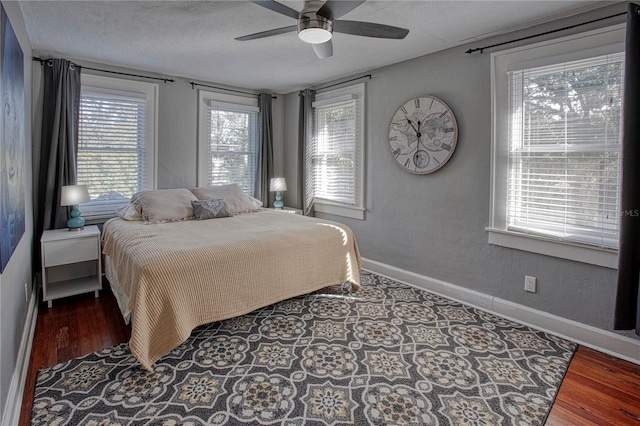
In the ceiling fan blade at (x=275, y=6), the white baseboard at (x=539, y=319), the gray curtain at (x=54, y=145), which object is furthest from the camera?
the gray curtain at (x=54, y=145)

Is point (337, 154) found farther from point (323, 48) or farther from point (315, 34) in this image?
point (315, 34)

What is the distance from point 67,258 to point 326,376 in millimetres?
2642

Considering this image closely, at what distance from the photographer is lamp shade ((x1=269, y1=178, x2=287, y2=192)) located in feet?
16.4

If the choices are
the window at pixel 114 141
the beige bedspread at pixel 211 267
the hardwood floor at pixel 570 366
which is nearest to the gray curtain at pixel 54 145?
the window at pixel 114 141

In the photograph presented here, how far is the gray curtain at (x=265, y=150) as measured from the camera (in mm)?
5082

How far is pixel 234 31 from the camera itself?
291 centimetres

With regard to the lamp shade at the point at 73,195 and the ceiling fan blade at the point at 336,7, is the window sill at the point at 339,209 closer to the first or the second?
the ceiling fan blade at the point at 336,7

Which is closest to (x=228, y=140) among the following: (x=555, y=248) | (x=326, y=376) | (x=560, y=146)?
(x=326, y=376)

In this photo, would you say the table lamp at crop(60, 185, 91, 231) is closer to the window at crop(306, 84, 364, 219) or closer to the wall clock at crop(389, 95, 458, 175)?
the window at crop(306, 84, 364, 219)

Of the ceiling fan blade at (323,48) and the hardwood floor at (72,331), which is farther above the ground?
the ceiling fan blade at (323,48)

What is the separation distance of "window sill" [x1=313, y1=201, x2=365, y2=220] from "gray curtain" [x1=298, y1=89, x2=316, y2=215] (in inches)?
5.2

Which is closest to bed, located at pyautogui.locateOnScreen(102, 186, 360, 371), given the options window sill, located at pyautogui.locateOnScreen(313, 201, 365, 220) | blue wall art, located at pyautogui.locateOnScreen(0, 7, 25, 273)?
blue wall art, located at pyautogui.locateOnScreen(0, 7, 25, 273)

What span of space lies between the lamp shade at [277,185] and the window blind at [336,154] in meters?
0.42

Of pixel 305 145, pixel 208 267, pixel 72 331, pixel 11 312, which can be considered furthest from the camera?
pixel 305 145
